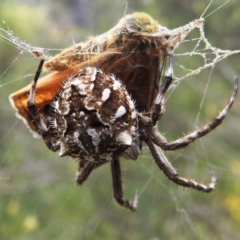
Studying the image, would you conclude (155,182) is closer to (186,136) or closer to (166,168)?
(166,168)

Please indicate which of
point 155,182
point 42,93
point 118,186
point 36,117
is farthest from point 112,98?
point 155,182

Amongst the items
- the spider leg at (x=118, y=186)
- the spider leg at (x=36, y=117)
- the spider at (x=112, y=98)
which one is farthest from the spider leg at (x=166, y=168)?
the spider leg at (x=36, y=117)

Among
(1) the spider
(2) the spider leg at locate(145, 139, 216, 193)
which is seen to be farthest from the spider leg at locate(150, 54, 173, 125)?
(2) the spider leg at locate(145, 139, 216, 193)

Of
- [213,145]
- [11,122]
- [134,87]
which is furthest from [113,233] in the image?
[134,87]

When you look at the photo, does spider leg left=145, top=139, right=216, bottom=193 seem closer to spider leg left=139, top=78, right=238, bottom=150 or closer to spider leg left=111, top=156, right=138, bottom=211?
spider leg left=139, top=78, right=238, bottom=150

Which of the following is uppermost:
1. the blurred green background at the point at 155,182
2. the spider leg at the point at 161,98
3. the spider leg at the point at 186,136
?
the spider leg at the point at 161,98

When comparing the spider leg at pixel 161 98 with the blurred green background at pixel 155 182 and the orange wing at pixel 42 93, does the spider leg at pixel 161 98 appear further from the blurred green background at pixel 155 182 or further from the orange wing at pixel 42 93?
the blurred green background at pixel 155 182
